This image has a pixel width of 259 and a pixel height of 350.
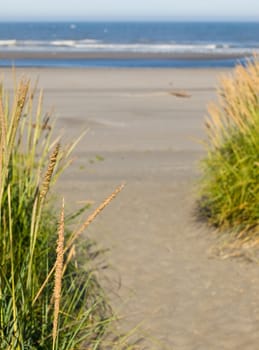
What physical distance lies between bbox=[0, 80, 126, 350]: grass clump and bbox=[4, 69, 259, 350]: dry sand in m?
0.31

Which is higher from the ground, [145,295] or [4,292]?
[4,292]

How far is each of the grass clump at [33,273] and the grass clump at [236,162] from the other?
1.18m

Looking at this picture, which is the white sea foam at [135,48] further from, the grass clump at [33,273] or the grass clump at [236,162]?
the grass clump at [33,273]

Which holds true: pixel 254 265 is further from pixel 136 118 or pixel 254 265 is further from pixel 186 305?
pixel 136 118

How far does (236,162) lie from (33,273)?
290 centimetres

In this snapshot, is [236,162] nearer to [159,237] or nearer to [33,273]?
[159,237]

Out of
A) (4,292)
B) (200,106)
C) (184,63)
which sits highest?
(4,292)

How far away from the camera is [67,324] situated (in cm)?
416

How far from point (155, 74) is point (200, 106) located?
9.34 meters

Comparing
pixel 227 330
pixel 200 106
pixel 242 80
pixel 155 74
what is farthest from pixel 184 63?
pixel 227 330

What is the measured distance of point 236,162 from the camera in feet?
21.0

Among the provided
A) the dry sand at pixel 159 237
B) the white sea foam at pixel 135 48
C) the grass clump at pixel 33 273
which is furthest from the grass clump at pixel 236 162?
the white sea foam at pixel 135 48

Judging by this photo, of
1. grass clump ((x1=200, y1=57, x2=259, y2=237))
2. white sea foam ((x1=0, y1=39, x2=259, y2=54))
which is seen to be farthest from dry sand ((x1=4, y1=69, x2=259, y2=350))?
white sea foam ((x1=0, y1=39, x2=259, y2=54))

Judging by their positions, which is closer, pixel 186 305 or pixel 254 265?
pixel 186 305
